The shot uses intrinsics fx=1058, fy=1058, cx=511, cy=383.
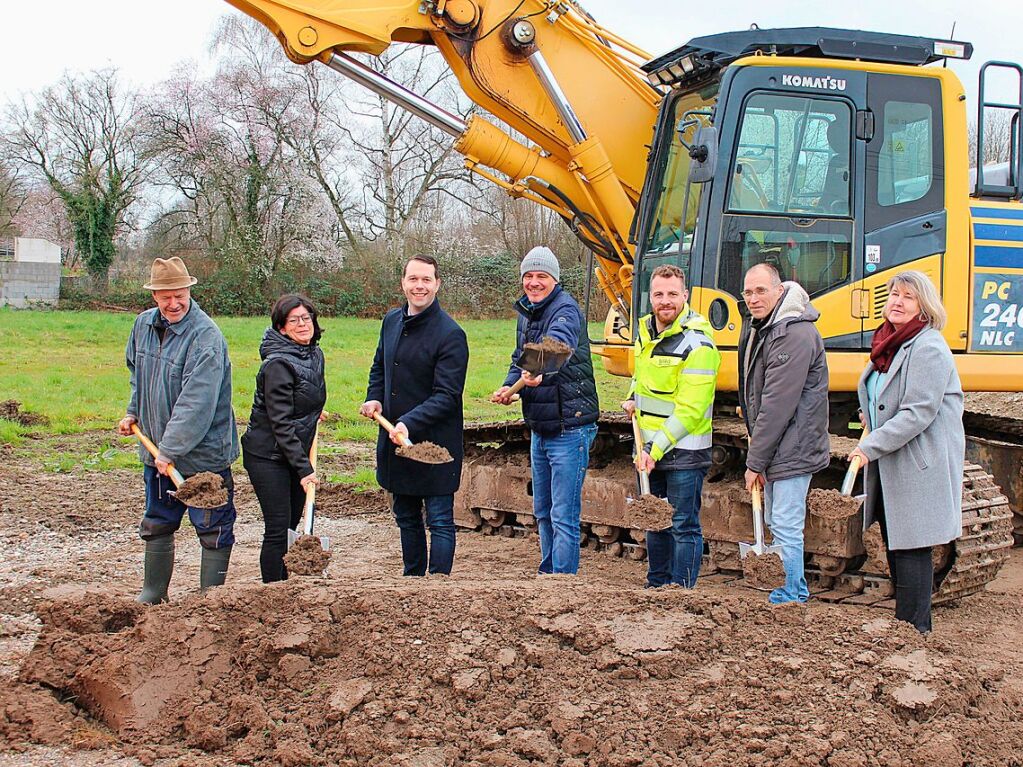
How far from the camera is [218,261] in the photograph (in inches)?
1192

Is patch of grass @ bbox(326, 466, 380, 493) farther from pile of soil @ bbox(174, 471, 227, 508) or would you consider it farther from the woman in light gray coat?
the woman in light gray coat

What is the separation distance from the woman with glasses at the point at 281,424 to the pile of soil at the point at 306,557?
1.11ft

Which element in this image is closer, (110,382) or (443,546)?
(443,546)

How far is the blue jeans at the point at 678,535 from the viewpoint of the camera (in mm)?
5566

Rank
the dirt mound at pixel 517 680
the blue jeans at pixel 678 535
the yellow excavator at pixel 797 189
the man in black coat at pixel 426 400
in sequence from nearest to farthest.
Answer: the dirt mound at pixel 517 680 < the man in black coat at pixel 426 400 < the blue jeans at pixel 678 535 < the yellow excavator at pixel 797 189

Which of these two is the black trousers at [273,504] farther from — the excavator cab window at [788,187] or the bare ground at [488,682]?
the excavator cab window at [788,187]

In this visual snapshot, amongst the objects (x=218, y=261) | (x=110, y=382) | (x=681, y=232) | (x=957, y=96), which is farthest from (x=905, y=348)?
(x=218, y=261)

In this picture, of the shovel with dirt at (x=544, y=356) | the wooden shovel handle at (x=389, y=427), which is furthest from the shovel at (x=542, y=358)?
the wooden shovel handle at (x=389, y=427)

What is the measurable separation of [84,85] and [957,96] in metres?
33.4

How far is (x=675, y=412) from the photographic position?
17.9 feet

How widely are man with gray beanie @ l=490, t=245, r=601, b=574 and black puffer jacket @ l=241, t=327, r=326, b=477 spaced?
3.34ft

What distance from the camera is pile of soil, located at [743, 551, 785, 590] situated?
5035 millimetres

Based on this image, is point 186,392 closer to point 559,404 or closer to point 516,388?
point 516,388

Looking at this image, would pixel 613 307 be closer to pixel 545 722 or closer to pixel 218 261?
pixel 545 722
